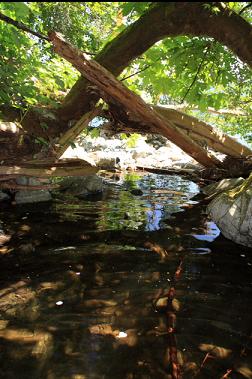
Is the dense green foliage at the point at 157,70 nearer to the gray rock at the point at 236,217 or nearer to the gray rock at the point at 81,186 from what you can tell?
the gray rock at the point at 236,217

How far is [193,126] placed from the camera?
8.27 meters

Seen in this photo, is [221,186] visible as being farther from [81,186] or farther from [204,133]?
[81,186]

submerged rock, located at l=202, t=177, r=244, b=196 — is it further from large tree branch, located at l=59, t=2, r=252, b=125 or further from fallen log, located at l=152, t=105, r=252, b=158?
large tree branch, located at l=59, t=2, r=252, b=125

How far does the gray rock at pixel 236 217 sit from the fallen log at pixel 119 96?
2.05 metres

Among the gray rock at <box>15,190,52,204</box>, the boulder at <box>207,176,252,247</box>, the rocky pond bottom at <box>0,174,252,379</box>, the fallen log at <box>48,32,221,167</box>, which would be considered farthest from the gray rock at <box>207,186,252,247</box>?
the gray rock at <box>15,190,52,204</box>

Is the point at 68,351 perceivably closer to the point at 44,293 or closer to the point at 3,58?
the point at 44,293

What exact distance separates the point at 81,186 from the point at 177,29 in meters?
5.68

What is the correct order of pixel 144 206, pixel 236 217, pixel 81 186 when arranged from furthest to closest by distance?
pixel 81 186 → pixel 144 206 → pixel 236 217

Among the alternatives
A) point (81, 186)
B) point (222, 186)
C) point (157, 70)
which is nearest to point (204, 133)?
point (222, 186)

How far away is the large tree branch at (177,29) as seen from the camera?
5988 mm

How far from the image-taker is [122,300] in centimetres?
388

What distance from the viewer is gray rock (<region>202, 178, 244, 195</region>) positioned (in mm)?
7879

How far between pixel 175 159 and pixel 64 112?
Answer: 13859 millimetres

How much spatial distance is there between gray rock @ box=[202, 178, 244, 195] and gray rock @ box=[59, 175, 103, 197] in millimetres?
3525
